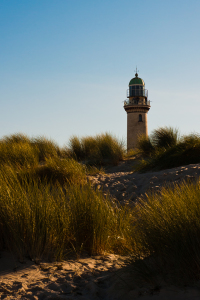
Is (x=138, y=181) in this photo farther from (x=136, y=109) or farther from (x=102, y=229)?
(x=136, y=109)

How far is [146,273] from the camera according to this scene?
2.25 meters

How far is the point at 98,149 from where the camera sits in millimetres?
10562

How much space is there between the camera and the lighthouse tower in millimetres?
24672

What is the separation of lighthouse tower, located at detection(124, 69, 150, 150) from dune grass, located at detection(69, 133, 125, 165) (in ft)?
40.7

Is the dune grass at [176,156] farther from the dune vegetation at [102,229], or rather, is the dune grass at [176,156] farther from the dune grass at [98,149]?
the dune vegetation at [102,229]

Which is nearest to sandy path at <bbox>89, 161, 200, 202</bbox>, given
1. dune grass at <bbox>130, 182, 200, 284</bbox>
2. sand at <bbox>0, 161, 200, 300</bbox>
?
sand at <bbox>0, 161, 200, 300</bbox>

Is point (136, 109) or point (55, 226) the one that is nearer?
point (55, 226)

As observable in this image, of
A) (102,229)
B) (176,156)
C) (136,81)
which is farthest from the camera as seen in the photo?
(136,81)

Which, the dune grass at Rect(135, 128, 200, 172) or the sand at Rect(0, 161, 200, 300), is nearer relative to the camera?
the sand at Rect(0, 161, 200, 300)

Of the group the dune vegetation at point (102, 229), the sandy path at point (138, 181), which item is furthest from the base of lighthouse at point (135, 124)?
the dune vegetation at point (102, 229)

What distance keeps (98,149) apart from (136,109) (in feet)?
49.7

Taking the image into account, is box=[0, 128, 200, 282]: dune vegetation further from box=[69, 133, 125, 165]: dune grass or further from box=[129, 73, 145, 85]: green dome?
box=[129, 73, 145, 85]: green dome

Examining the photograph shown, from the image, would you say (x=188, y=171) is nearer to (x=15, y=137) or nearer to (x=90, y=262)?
(x=90, y=262)

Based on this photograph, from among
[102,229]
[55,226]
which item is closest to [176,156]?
[102,229]
